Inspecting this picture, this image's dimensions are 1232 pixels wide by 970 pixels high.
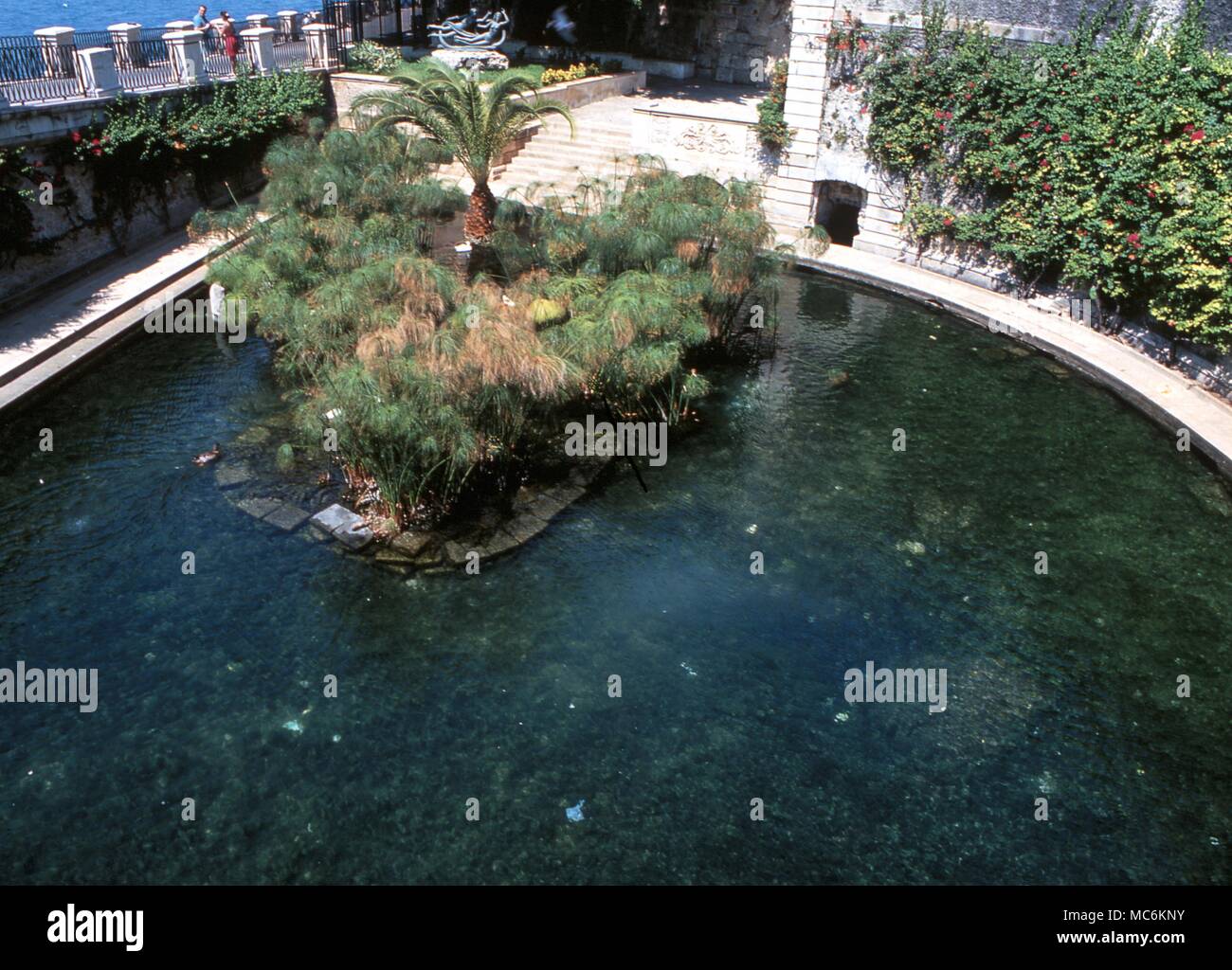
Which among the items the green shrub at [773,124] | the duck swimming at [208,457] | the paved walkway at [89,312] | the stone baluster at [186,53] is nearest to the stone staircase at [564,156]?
the green shrub at [773,124]

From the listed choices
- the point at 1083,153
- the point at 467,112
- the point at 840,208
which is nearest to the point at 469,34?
the point at 467,112

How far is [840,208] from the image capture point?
23875mm

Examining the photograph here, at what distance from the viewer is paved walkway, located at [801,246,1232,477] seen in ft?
49.5

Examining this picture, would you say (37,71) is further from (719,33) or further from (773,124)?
(719,33)

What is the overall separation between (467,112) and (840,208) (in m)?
10.4

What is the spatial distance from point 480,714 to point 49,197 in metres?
15.1

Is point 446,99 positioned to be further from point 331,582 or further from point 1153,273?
point 1153,273

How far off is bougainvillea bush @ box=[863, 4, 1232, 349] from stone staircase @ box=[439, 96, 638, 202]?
277 inches

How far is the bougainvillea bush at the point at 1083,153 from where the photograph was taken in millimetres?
15789

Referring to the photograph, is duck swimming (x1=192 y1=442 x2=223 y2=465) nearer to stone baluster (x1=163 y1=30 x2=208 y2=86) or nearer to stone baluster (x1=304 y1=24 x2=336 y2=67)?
stone baluster (x1=163 y1=30 x2=208 y2=86)

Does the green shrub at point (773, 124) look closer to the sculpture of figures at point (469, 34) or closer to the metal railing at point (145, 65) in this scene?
the sculpture of figures at point (469, 34)

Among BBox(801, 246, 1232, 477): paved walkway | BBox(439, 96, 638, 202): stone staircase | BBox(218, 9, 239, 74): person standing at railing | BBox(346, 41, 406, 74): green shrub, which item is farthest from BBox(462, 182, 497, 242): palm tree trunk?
BBox(346, 41, 406, 74): green shrub

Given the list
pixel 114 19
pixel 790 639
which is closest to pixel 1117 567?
pixel 790 639

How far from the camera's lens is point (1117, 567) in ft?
40.1
